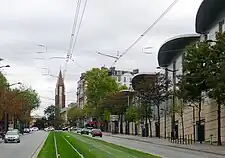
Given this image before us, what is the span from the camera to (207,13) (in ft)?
225

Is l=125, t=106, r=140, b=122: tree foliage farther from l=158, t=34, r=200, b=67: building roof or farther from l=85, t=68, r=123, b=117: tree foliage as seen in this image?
l=85, t=68, r=123, b=117: tree foliage

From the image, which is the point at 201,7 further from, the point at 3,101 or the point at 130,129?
the point at 130,129

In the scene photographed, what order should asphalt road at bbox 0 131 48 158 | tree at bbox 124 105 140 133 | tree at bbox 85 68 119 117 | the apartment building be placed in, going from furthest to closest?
1. tree at bbox 85 68 119 117
2. tree at bbox 124 105 140 133
3. the apartment building
4. asphalt road at bbox 0 131 48 158

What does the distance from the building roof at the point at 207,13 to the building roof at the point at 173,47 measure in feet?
22.3

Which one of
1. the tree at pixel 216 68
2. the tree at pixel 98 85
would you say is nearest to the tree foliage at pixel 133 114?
the tree at pixel 98 85

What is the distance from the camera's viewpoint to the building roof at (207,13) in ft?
216

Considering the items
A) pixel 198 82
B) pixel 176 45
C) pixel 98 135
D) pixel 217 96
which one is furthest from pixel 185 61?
pixel 98 135

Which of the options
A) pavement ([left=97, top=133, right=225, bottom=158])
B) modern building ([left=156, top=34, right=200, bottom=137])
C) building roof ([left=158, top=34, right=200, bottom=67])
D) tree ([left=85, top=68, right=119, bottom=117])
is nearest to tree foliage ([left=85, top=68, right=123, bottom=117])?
tree ([left=85, top=68, right=119, bottom=117])

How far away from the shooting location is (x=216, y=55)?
5116cm

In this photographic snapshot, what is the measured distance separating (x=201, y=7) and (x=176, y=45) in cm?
1838

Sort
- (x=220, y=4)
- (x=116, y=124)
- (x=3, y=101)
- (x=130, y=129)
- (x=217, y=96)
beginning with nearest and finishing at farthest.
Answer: (x=217, y=96) < (x=220, y=4) < (x=3, y=101) < (x=130, y=129) < (x=116, y=124)

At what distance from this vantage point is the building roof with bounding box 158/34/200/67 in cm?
8217

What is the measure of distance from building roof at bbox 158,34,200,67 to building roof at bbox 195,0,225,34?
6.80m

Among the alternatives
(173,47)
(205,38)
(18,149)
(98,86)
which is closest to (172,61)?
(173,47)
